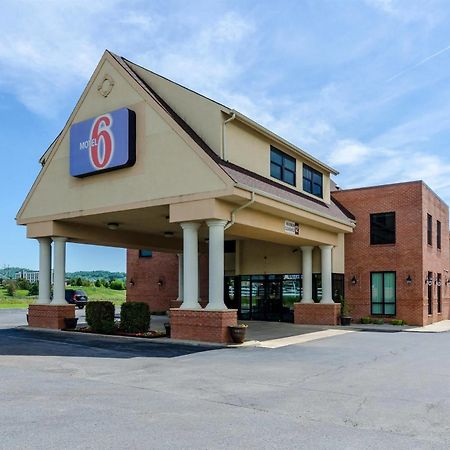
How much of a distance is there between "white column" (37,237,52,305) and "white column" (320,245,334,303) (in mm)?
12875

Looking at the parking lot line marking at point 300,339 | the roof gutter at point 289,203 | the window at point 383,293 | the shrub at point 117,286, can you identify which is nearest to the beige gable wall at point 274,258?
the window at point 383,293

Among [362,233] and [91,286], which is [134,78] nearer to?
[362,233]

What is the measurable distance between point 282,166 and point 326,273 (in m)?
6.56

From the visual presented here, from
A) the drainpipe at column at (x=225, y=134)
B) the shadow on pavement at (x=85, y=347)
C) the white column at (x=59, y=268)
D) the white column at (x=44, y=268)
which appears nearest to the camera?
the shadow on pavement at (x=85, y=347)

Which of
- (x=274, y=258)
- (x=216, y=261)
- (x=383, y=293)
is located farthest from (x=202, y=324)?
(x=383, y=293)

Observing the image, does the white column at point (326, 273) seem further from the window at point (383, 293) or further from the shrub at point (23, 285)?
the shrub at point (23, 285)

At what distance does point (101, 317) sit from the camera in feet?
70.0

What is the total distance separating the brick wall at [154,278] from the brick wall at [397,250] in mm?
11830

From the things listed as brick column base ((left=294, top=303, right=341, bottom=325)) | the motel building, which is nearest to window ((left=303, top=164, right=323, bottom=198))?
the motel building

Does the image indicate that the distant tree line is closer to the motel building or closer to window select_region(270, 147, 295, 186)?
the motel building

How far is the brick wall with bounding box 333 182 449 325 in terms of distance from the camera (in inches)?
1057

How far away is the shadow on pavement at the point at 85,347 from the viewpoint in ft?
49.5

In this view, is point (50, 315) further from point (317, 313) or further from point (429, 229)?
point (429, 229)

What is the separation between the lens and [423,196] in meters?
27.5
